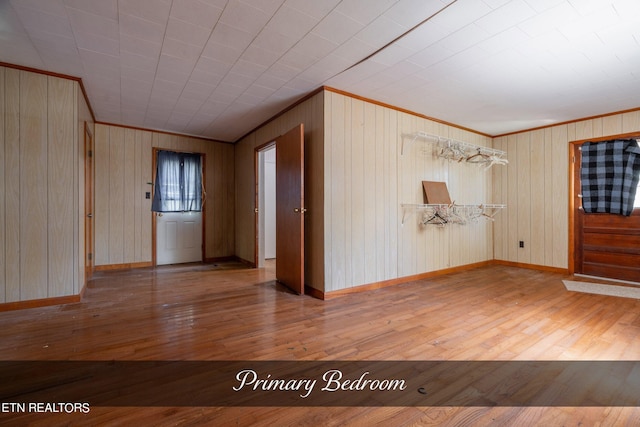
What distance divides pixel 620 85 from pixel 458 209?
2.39 metres

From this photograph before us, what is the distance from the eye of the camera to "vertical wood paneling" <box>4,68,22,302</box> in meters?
2.89

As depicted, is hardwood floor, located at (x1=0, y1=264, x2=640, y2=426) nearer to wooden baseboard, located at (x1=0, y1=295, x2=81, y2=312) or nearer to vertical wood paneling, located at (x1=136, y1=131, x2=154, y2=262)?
wooden baseboard, located at (x1=0, y1=295, x2=81, y2=312)

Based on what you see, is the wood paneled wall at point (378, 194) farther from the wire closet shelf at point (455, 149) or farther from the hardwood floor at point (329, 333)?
the hardwood floor at point (329, 333)

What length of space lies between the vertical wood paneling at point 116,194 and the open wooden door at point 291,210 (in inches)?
120

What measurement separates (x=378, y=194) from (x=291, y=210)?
119cm

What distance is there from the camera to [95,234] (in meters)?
4.78

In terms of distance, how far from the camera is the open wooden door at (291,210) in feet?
11.4

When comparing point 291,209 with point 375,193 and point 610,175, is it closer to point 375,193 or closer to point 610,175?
point 375,193

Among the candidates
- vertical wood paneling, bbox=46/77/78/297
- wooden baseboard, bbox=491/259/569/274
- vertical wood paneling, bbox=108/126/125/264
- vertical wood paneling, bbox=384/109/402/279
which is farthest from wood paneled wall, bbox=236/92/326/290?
wooden baseboard, bbox=491/259/569/274

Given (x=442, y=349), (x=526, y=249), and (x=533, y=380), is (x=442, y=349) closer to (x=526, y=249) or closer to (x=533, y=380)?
(x=533, y=380)

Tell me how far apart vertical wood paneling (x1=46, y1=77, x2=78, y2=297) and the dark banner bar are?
1473 millimetres

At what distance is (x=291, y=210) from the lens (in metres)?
3.70

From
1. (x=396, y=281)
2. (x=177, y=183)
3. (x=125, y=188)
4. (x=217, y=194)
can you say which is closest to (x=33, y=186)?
(x=125, y=188)

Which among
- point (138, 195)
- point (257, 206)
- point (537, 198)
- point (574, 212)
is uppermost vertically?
point (138, 195)
